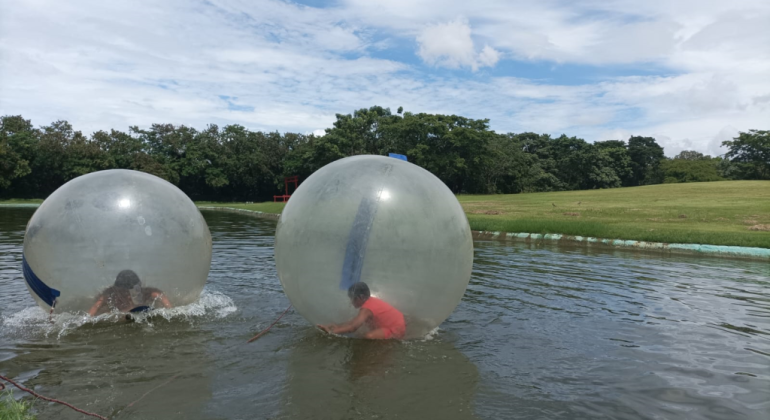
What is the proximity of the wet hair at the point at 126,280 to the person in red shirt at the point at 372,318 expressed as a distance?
8.68 feet

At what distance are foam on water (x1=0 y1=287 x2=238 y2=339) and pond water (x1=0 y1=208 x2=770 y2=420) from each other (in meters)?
0.03

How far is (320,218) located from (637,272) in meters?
9.85

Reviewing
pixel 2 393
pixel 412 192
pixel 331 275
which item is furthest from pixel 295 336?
pixel 2 393

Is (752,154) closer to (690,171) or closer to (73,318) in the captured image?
(690,171)

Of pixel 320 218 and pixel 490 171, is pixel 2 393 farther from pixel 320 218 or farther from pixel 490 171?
pixel 490 171

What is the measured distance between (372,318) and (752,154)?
88.3m

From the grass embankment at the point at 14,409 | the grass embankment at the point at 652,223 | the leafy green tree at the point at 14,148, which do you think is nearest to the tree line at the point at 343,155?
the leafy green tree at the point at 14,148

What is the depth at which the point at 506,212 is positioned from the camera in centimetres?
2950

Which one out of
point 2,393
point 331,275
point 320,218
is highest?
point 320,218

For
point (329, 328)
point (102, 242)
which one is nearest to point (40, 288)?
point (102, 242)

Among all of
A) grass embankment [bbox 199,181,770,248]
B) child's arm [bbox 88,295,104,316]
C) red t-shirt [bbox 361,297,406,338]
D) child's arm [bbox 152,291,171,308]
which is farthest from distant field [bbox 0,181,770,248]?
child's arm [bbox 88,295,104,316]

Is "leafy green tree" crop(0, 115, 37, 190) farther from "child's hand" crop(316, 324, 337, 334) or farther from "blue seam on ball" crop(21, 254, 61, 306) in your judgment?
"child's hand" crop(316, 324, 337, 334)

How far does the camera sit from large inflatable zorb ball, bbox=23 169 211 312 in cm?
696

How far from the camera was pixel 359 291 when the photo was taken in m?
5.94
